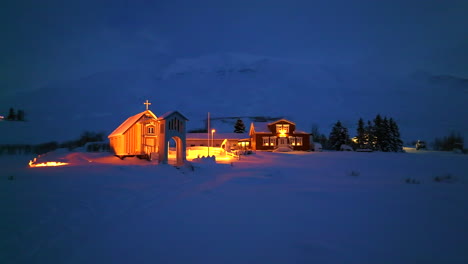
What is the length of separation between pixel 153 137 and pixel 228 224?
1911 centimetres

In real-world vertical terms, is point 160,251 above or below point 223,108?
below

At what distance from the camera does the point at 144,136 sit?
2311 centimetres

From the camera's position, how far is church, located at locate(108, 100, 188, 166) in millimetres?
19266

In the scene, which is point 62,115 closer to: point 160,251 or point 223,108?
point 223,108

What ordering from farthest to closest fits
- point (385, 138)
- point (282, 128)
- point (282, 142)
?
point (282, 142)
point (282, 128)
point (385, 138)

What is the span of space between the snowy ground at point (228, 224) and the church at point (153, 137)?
9.09m

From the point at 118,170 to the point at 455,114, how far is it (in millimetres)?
145265

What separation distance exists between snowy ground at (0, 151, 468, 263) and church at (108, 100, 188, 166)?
909cm

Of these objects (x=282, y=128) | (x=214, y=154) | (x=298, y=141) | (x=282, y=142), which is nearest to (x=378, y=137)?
(x=298, y=141)

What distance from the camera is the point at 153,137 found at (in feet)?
76.7

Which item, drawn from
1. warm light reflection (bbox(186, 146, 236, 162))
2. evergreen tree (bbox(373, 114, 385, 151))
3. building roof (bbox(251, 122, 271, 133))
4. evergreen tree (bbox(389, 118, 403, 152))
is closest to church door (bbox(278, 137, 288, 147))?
building roof (bbox(251, 122, 271, 133))

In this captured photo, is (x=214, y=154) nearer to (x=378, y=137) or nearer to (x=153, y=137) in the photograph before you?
(x=153, y=137)

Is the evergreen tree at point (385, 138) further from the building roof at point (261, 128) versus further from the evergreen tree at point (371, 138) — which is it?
the building roof at point (261, 128)

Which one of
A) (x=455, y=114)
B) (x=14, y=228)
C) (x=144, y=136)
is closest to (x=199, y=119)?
(x=144, y=136)
